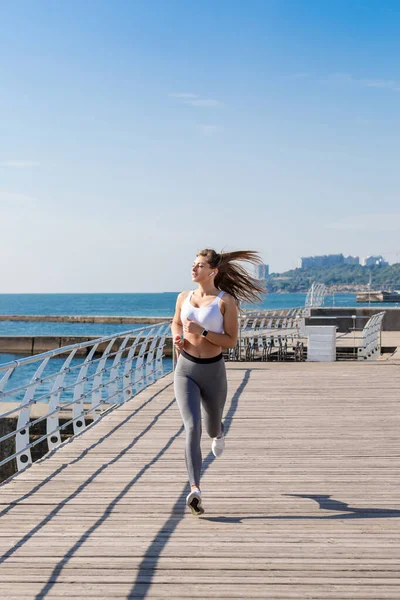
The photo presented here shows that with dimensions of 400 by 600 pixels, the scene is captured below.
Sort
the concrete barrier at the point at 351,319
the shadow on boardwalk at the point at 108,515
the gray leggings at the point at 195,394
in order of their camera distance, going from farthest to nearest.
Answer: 1. the concrete barrier at the point at 351,319
2. the gray leggings at the point at 195,394
3. the shadow on boardwalk at the point at 108,515

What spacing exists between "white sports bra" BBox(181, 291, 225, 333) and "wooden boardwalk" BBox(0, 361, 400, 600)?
1261 mm

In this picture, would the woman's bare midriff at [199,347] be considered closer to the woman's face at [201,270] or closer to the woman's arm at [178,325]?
the woman's arm at [178,325]

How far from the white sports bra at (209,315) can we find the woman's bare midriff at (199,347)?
11 cm

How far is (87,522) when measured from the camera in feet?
16.5

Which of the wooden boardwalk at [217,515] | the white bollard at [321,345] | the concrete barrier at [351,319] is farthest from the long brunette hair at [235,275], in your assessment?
the concrete barrier at [351,319]

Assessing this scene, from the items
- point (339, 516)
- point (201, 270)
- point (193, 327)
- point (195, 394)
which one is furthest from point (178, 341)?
point (339, 516)

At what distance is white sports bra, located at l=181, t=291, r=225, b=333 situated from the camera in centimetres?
527

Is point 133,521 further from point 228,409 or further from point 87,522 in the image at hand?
point 228,409

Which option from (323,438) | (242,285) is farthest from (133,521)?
(323,438)

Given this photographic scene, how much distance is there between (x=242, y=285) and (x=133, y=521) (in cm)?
217

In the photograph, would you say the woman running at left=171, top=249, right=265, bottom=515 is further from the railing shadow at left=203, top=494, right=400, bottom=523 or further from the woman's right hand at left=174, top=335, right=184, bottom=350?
the railing shadow at left=203, top=494, right=400, bottom=523

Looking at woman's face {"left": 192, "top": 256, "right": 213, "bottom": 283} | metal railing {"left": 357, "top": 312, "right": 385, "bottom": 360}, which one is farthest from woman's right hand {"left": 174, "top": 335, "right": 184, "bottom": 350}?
metal railing {"left": 357, "top": 312, "right": 385, "bottom": 360}

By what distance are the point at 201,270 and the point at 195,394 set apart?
86 cm

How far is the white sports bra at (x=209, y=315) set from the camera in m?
5.27
